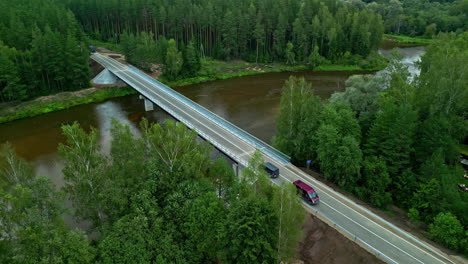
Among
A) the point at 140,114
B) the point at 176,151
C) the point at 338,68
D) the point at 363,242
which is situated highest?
the point at 176,151

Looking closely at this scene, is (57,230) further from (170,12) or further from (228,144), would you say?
(170,12)

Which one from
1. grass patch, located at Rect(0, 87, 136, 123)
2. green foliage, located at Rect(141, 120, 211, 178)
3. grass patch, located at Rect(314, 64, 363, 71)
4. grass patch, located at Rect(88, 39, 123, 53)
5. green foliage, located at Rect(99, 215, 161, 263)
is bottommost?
grass patch, located at Rect(0, 87, 136, 123)

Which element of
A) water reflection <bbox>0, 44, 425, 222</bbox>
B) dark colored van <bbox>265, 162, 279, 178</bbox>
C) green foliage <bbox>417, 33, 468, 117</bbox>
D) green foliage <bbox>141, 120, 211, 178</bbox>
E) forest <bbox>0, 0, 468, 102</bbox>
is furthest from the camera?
forest <bbox>0, 0, 468, 102</bbox>

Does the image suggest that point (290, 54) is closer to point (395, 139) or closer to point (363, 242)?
point (395, 139)

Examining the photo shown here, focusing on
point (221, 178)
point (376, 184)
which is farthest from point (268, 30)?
point (221, 178)

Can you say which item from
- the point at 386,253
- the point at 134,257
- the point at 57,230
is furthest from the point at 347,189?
the point at 57,230

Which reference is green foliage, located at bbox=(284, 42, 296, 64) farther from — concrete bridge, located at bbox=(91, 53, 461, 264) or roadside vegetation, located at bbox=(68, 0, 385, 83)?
concrete bridge, located at bbox=(91, 53, 461, 264)

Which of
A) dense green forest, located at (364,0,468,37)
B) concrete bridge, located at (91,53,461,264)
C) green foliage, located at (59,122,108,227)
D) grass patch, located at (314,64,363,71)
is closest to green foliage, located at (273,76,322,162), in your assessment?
concrete bridge, located at (91,53,461,264)
